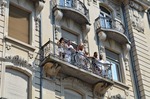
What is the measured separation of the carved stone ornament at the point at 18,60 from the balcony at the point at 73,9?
4136 mm

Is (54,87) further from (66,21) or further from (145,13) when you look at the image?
(145,13)

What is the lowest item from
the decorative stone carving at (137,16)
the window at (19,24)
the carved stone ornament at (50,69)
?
the carved stone ornament at (50,69)

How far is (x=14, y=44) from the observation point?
712 inches

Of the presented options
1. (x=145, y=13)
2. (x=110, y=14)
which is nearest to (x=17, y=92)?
(x=110, y=14)

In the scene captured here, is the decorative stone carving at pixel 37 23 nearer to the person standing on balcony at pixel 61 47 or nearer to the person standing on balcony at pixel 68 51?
the person standing on balcony at pixel 61 47

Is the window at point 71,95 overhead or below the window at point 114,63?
below

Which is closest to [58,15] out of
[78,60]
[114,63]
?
[78,60]

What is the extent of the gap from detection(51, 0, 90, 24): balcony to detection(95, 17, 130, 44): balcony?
0.99m

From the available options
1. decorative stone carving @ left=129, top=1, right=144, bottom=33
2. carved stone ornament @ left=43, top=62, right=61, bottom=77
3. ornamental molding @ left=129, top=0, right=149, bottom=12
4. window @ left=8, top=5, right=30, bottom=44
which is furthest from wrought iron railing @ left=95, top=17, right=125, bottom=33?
carved stone ornament @ left=43, top=62, right=61, bottom=77

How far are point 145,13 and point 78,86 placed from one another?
31.9 feet

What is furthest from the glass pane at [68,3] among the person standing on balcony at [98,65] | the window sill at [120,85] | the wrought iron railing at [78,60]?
the window sill at [120,85]

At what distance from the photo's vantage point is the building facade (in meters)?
17.9

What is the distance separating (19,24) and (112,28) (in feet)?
20.3

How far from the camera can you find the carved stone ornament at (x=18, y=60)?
17531 mm
